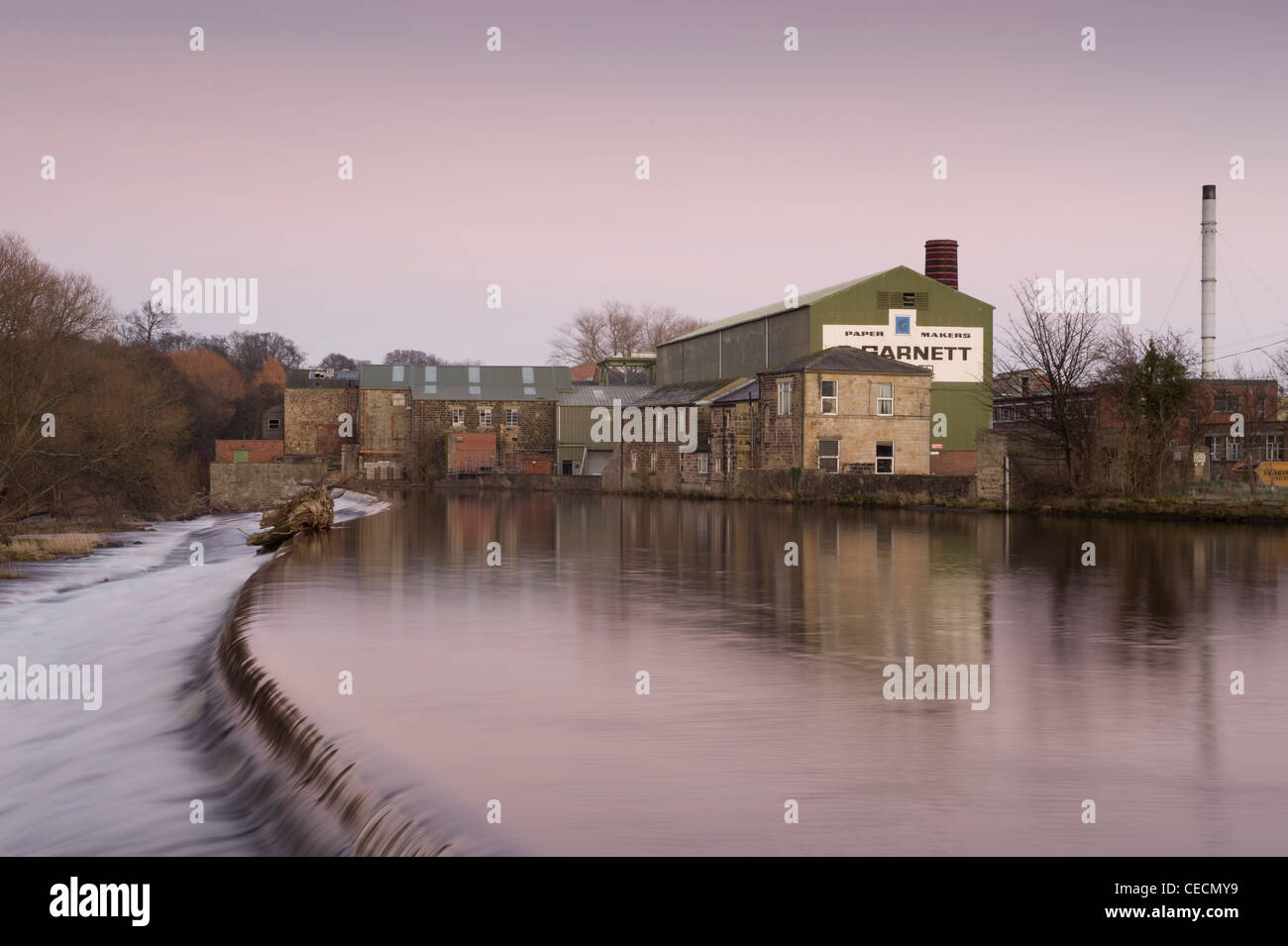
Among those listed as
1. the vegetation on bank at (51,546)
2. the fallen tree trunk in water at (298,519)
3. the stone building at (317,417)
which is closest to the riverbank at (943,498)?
the fallen tree trunk in water at (298,519)

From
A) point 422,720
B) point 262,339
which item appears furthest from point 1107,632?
point 262,339

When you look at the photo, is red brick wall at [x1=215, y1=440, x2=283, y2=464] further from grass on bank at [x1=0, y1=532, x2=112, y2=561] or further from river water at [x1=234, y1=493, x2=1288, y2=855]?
river water at [x1=234, y1=493, x2=1288, y2=855]

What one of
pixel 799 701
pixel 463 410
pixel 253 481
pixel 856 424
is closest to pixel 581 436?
pixel 463 410

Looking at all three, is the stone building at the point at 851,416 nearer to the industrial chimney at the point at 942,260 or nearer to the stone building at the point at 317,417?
the industrial chimney at the point at 942,260

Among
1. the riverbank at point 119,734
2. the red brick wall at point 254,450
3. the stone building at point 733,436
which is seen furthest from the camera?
the red brick wall at point 254,450

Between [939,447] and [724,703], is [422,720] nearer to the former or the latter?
[724,703]

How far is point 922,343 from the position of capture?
180 ft

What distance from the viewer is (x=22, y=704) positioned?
44.7 feet

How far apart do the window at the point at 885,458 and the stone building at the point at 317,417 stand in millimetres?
44031

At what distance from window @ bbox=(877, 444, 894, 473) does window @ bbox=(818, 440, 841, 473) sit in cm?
167

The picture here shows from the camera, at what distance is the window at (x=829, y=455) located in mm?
45344

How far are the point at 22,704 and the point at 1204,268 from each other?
2605 inches
